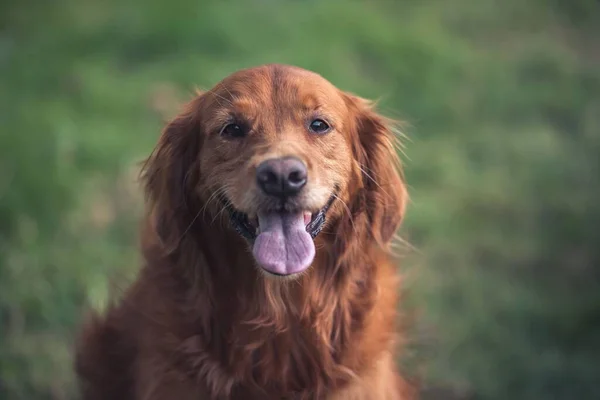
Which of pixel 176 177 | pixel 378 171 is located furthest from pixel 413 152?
pixel 176 177

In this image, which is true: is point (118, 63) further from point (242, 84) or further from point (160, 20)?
point (242, 84)

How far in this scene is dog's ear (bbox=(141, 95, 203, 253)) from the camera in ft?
10.9

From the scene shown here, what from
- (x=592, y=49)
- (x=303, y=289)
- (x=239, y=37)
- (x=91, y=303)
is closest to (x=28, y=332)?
(x=91, y=303)

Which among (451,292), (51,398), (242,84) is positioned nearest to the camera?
(242,84)

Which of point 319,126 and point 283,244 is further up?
point 319,126

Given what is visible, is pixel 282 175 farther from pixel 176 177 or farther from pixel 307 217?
pixel 176 177

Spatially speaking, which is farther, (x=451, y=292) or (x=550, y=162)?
(x=550, y=162)

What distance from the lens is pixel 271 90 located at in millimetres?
3197

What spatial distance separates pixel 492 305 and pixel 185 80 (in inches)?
144

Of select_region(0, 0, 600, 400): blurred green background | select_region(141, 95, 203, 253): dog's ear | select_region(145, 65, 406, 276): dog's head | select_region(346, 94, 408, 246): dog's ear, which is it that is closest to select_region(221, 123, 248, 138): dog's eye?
select_region(145, 65, 406, 276): dog's head

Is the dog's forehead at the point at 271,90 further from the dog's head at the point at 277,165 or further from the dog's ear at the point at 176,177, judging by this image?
the dog's ear at the point at 176,177

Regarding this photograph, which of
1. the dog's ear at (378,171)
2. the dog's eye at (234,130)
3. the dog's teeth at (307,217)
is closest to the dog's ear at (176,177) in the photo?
the dog's eye at (234,130)

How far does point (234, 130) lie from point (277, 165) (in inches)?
14.4

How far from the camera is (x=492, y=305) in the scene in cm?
487
